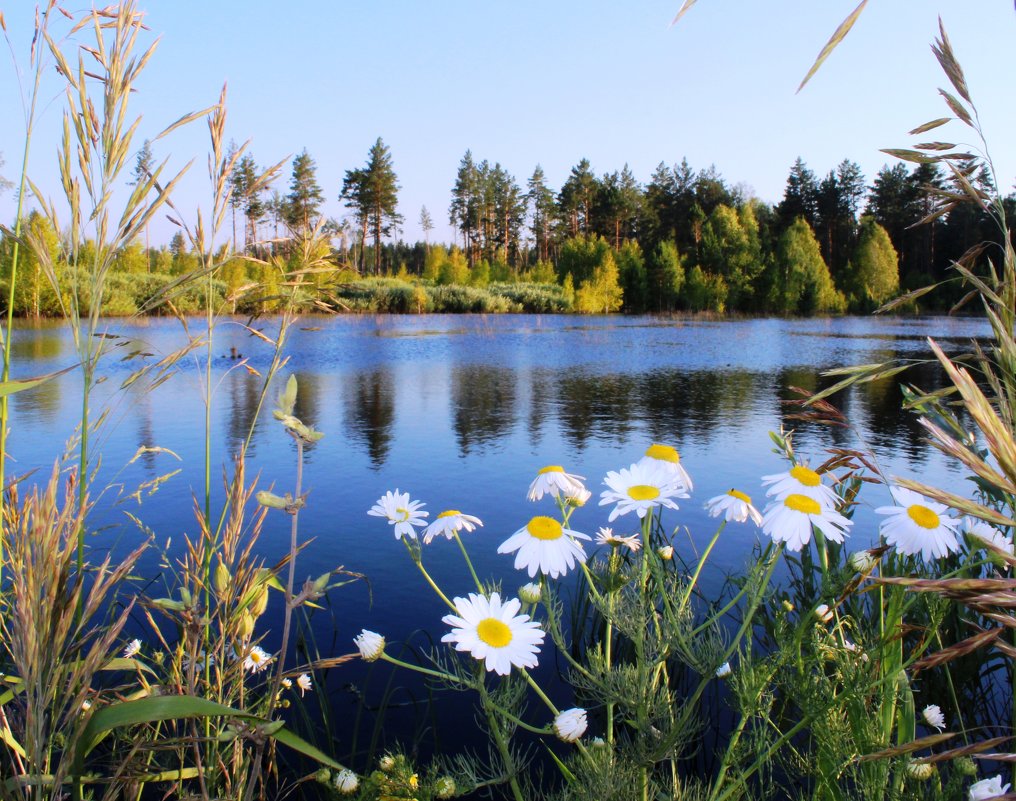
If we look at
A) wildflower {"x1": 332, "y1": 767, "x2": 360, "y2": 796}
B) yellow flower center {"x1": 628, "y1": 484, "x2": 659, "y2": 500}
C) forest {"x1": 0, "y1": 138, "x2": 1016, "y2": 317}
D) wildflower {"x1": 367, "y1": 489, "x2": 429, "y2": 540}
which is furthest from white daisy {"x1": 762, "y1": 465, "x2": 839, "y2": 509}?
forest {"x1": 0, "y1": 138, "x2": 1016, "y2": 317}

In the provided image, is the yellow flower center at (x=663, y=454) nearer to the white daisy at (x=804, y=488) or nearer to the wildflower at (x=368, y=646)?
the white daisy at (x=804, y=488)

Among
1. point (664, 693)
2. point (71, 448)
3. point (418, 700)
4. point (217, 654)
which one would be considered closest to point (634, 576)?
point (664, 693)

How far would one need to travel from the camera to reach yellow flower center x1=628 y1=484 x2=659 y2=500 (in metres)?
1.51

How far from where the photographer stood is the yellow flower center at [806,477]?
1.47 m

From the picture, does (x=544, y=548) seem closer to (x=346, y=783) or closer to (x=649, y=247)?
(x=346, y=783)

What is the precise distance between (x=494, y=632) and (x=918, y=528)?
88 centimetres

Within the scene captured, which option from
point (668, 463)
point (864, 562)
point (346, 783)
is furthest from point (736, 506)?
point (346, 783)

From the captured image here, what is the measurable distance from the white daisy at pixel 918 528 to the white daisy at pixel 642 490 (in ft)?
1.36

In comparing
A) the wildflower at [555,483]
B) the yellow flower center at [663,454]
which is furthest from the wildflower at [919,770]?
the wildflower at [555,483]

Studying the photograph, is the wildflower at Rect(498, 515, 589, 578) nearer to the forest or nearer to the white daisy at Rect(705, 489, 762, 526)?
the white daisy at Rect(705, 489, 762, 526)

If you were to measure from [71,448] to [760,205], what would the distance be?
221 ft

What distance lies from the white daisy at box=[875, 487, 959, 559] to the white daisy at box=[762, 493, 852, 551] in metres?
0.10

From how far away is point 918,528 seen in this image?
1.39m

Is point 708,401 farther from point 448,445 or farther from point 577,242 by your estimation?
point 577,242
